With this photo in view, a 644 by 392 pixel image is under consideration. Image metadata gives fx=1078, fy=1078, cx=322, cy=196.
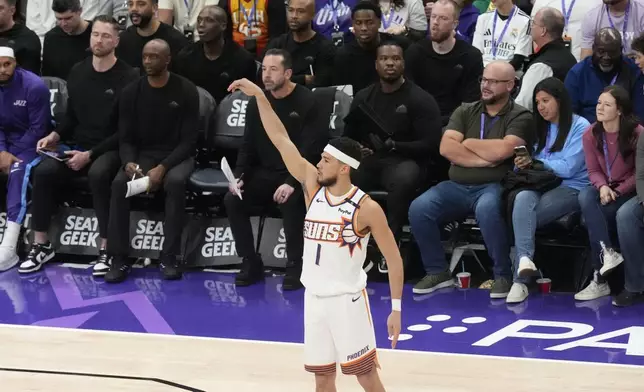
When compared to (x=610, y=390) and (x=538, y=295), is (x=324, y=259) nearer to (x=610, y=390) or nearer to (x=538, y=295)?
(x=610, y=390)

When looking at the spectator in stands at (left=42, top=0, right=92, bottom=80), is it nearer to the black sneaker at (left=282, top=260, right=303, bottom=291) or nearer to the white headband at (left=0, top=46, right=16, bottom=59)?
the white headband at (left=0, top=46, right=16, bottom=59)

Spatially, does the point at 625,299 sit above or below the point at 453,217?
below

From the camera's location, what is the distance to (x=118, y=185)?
9477 mm

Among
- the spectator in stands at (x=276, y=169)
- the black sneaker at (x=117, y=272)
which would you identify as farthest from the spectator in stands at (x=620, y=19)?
the black sneaker at (x=117, y=272)

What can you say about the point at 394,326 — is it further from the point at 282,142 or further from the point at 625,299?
the point at 625,299

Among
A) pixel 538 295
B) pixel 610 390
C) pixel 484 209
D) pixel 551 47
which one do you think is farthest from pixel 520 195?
pixel 610 390

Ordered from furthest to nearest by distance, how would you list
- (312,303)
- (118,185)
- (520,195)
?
(118,185) < (520,195) < (312,303)

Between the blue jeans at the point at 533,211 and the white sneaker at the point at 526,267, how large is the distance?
0.07 meters

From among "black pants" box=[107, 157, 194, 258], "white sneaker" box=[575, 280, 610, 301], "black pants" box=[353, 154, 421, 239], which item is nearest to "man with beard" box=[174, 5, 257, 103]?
"black pants" box=[107, 157, 194, 258]

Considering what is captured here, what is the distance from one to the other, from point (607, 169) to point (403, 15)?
3.01 m

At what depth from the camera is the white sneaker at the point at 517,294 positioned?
859 cm

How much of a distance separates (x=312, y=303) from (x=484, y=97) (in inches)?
145

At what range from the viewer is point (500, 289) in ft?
28.7

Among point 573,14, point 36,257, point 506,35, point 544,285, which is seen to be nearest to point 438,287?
point 544,285
